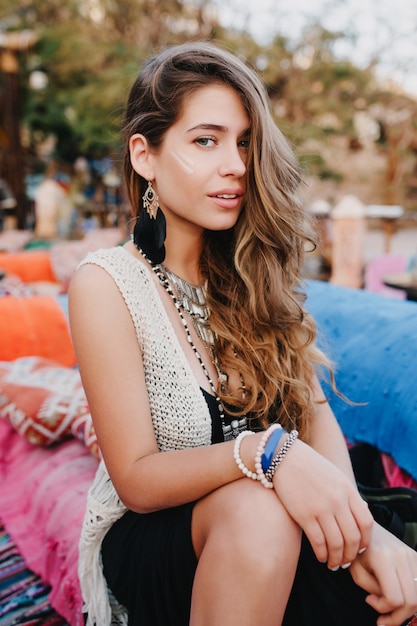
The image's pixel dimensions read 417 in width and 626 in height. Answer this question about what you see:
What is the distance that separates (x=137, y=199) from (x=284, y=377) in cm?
66

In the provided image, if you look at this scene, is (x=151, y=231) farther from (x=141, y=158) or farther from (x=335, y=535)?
(x=335, y=535)

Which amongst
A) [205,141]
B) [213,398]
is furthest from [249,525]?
[205,141]

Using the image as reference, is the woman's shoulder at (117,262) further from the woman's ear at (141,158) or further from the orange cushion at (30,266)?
the orange cushion at (30,266)

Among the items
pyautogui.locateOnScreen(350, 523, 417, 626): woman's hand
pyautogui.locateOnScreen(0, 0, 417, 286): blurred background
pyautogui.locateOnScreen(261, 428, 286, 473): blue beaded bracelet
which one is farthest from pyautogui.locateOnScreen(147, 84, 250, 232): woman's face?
pyautogui.locateOnScreen(0, 0, 417, 286): blurred background

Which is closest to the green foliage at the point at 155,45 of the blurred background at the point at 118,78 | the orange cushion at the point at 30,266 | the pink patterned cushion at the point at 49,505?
the blurred background at the point at 118,78

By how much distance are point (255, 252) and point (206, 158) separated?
1.03 ft

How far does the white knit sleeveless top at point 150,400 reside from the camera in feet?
4.15

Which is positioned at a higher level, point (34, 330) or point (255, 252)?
point (255, 252)

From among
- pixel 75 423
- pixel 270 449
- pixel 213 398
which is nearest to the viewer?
pixel 270 449

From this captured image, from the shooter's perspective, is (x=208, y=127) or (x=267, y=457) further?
(x=208, y=127)

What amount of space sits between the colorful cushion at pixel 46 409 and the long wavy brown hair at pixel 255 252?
0.84 m

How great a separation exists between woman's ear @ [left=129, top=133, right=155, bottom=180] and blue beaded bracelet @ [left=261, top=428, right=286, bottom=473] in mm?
764

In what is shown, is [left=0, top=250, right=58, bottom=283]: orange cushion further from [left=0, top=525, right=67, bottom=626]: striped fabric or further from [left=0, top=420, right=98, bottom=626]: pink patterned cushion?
[left=0, top=525, right=67, bottom=626]: striped fabric

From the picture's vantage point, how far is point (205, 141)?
53.5 inches
